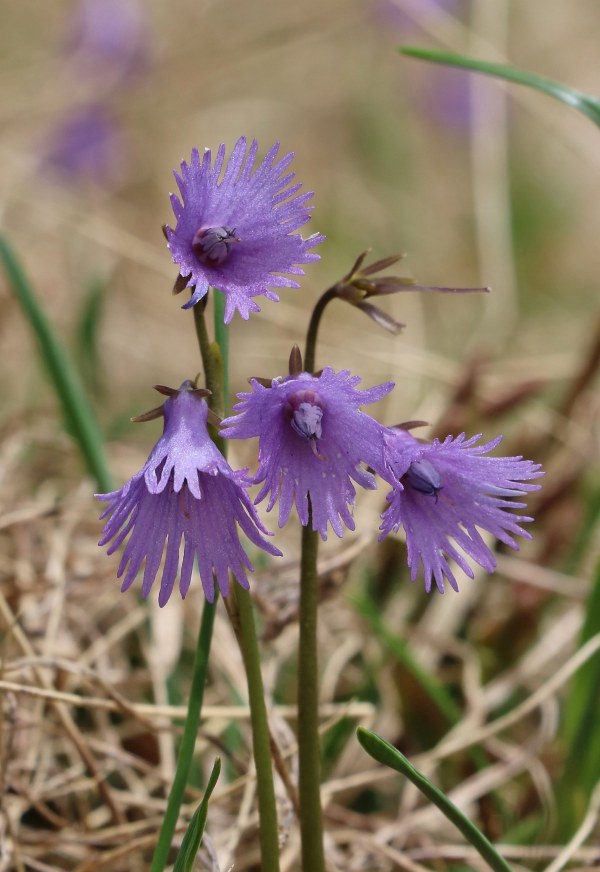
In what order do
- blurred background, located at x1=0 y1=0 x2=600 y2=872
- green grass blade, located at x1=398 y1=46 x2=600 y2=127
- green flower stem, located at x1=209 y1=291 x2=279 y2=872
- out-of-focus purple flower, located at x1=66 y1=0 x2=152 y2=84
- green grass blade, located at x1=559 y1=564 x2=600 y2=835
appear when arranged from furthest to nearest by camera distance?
out-of-focus purple flower, located at x1=66 y1=0 x2=152 y2=84, blurred background, located at x1=0 y1=0 x2=600 y2=872, green grass blade, located at x1=559 y1=564 x2=600 y2=835, green grass blade, located at x1=398 y1=46 x2=600 y2=127, green flower stem, located at x1=209 y1=291 x2=279 y2=872

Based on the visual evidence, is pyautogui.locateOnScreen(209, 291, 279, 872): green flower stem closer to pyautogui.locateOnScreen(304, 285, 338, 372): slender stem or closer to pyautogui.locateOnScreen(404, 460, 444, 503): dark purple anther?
pyautogui.locateOnScreen(304, 285, 338, 372): slender stem

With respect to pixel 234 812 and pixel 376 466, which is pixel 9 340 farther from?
pixel 376 466

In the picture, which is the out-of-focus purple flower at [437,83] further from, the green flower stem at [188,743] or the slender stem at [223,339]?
the green flower stem at [188,743]

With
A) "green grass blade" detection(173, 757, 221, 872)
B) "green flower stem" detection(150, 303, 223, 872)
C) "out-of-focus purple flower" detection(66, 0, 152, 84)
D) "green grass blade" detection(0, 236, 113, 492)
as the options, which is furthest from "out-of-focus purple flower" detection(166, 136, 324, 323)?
"out-of-focus purple flower" detection(66, 0, 152, 84)

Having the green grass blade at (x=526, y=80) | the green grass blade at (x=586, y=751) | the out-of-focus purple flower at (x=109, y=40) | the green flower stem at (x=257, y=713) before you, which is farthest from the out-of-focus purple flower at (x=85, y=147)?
the green flower stem at (x=257, y=713)

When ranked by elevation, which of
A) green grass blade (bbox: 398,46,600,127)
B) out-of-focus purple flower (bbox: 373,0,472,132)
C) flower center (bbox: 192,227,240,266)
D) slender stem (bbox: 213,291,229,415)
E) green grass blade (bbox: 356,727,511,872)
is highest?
out-of-focus purple flower (bbox: 373,0,472,132)

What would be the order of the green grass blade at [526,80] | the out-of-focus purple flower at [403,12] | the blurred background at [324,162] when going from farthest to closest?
the out-of-focus purple flower at [403,12]
the blurred background at [324,162]
the green grass blade at [526,80]

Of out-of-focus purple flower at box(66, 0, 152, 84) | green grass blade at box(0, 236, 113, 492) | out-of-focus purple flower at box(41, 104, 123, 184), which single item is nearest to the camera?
green grass blade at box(0, 236, 113, 492)

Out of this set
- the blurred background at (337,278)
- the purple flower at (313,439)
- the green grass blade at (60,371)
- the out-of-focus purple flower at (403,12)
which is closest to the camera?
the purple flower at (313,439)
